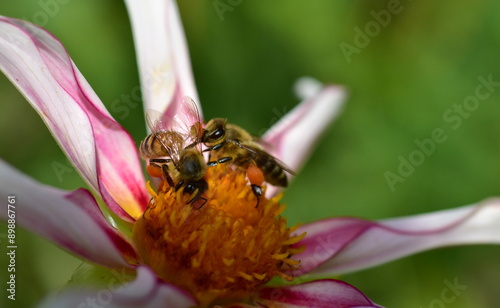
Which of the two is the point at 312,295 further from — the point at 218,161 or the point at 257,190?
the point at 218,161

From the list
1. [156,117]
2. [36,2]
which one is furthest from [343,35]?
[156,117]

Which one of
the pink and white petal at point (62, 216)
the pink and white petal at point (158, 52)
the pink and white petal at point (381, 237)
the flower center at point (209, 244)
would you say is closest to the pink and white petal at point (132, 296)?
the pink and white petal at point (62, 216)

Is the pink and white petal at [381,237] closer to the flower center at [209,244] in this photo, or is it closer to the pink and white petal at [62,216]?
the flower center at [209,244]

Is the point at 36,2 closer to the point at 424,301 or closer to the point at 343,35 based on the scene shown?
the point at 343,35

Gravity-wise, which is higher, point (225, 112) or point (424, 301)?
point (225, 112)

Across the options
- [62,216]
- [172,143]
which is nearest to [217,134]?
[172,143]
